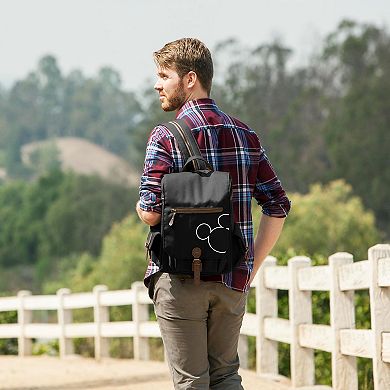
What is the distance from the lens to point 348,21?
79625 mm

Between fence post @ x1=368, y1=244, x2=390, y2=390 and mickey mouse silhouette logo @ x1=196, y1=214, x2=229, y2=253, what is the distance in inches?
102

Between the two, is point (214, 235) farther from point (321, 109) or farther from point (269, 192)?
point (321, 109)

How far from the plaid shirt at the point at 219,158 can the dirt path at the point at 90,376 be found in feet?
12.2

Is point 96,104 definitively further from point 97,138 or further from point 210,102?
point 210,102

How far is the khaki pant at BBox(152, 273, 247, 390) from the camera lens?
373 cm

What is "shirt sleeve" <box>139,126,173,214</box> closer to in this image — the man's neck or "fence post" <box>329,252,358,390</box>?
the man's neck

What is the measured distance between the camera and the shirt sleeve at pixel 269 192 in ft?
13.2

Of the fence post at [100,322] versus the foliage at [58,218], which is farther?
the foliage at [58,218]

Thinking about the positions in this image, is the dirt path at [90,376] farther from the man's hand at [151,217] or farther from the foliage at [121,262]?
the foliage at [121,262]

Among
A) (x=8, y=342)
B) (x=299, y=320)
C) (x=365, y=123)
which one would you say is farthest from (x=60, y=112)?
(x=299, y=320)

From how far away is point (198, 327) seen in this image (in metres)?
3.75

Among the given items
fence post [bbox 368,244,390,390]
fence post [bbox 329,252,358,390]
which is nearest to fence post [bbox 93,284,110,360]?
fence post [bbox 329,252,358,390]

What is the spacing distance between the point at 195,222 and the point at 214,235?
0.25ft

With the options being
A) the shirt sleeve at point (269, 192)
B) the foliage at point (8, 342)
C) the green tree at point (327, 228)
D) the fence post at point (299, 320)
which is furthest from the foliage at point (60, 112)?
the shirt sleeve at point (269, 192)
